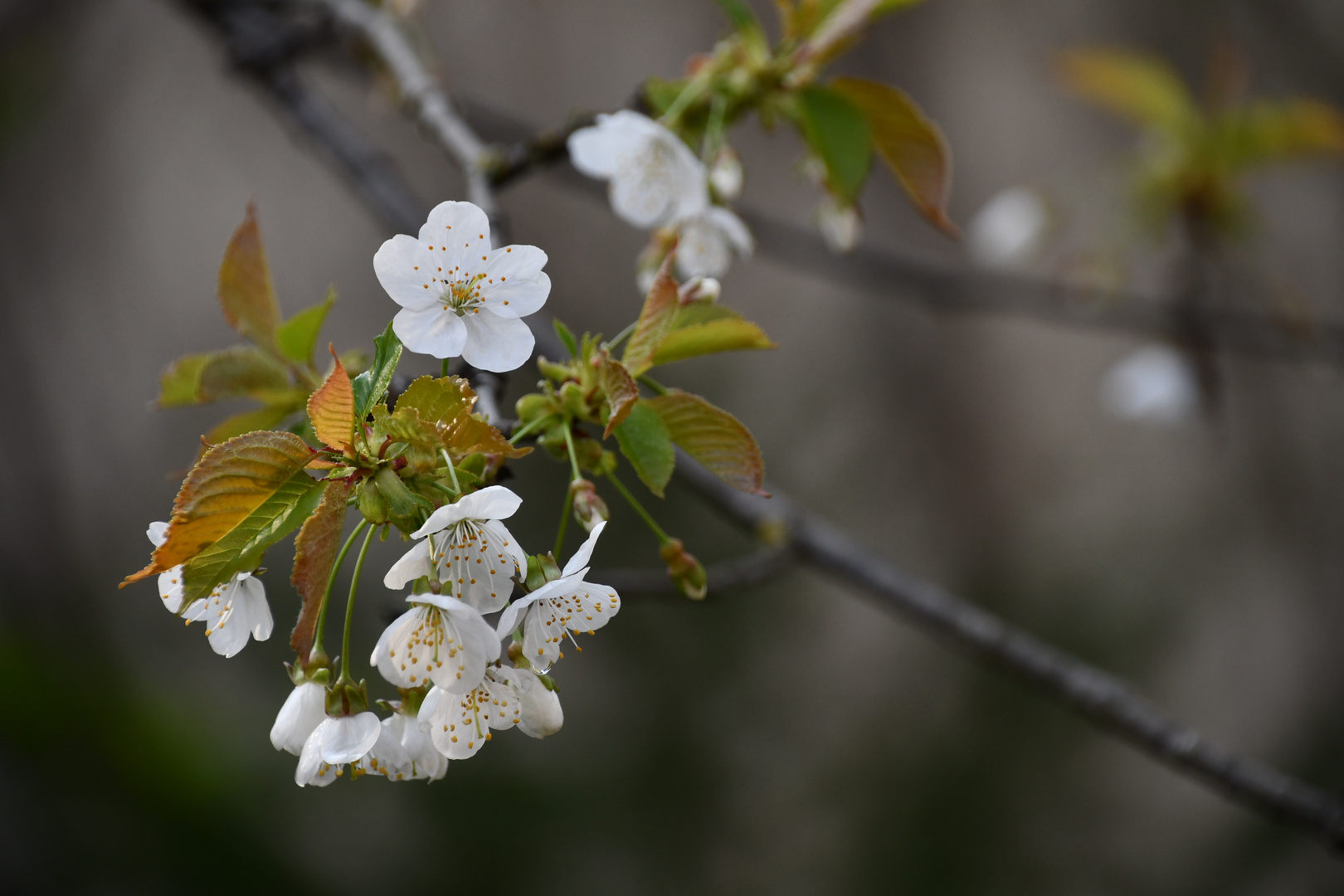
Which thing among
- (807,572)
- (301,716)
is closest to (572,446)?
(301,716)

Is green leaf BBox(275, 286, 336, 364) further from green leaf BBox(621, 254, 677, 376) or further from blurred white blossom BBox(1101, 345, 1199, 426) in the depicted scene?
blurred white blossom BBox(1101, 345, 1199, 426)

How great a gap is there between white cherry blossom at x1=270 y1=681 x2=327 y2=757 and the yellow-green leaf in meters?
0.12

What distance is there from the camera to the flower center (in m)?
0.48

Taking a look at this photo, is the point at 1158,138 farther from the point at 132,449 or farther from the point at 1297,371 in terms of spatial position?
the point at 132,449

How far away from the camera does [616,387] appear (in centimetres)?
46

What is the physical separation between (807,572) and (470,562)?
209 cm

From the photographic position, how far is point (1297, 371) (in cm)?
246

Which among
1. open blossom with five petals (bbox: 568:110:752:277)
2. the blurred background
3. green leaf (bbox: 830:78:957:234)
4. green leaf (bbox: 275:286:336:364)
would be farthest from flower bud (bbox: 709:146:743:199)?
the blurred background

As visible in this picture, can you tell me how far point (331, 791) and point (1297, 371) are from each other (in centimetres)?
332

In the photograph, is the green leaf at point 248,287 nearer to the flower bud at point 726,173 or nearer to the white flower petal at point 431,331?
the white flower petal at point 431,331

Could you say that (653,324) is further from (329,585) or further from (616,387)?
(329,585)

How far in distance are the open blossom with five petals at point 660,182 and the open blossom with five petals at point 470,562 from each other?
0.28 meters

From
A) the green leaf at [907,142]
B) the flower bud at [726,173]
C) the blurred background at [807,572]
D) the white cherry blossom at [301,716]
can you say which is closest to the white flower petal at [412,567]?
the white cherry blossom at [301,716]

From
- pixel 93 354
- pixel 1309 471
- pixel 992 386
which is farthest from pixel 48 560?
pixel 1309 471
